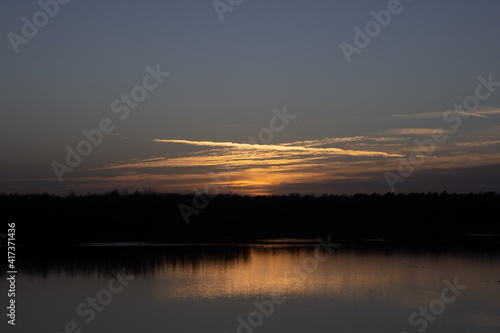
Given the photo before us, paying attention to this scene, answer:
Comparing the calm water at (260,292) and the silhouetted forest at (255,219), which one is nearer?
the calm water at (260,292)

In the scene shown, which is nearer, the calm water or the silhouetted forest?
the calm water

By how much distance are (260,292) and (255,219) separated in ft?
124

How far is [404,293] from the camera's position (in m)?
16.4

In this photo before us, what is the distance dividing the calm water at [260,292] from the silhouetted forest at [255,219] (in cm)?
1057

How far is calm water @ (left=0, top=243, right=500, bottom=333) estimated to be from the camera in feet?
42.5

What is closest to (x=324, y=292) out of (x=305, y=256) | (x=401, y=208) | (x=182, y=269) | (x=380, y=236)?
(x=182, y=269)

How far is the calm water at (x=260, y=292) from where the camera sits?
1295 cm

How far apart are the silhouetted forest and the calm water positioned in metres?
10.6

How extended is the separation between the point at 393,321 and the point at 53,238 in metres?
28.1

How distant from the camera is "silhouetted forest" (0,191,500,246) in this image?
38.3 m

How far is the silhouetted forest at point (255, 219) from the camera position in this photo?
38.3 m

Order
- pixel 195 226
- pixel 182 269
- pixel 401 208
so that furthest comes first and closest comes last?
pixel 401 208 → pixel 195 226 → pixel 182 269

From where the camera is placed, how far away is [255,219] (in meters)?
54.3

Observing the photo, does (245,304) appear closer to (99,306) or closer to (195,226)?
(99,306)
